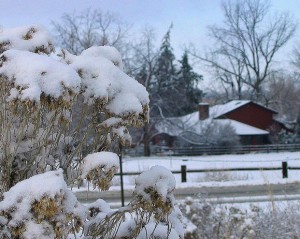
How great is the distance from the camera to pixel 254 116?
4806cm

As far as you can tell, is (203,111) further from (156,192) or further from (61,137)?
(156,192)

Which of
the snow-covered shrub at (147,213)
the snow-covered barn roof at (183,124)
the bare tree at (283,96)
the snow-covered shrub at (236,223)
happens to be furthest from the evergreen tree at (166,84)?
the snow-covered shrub at (147,213)

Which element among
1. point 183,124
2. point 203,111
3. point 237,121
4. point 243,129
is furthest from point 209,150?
point 237,121

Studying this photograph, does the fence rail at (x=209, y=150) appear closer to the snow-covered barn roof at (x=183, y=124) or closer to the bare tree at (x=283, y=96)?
the snow-covered barn roof at (x=183, y=124)

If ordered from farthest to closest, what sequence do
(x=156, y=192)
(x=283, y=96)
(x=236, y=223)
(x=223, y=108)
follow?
(x=283, y=96), (x=223, y=108), (x=236, y=223), (x=156, y=192)

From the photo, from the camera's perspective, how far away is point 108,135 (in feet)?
9.35

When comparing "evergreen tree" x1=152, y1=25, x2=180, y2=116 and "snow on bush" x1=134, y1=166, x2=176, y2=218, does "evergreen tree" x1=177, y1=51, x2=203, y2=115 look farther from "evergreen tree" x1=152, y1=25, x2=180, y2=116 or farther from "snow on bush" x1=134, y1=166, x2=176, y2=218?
"snow on bush" x1=134, y1=166, x2=176, y2=218

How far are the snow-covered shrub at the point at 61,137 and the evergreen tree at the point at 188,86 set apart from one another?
41471mm

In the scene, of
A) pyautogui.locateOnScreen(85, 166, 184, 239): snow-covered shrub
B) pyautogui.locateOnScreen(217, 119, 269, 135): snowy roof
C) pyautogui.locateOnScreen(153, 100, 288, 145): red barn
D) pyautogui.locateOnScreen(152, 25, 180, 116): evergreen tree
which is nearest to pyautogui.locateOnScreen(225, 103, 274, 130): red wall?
pyautogui.locateOnScreen(153, 100, 288, 145): red barn

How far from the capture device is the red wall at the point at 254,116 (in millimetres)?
47953

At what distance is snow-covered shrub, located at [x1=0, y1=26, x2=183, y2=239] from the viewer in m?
2.23

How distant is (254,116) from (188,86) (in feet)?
20.0

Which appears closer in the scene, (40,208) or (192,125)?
(40,208)

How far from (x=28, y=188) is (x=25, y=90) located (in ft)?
1.26
